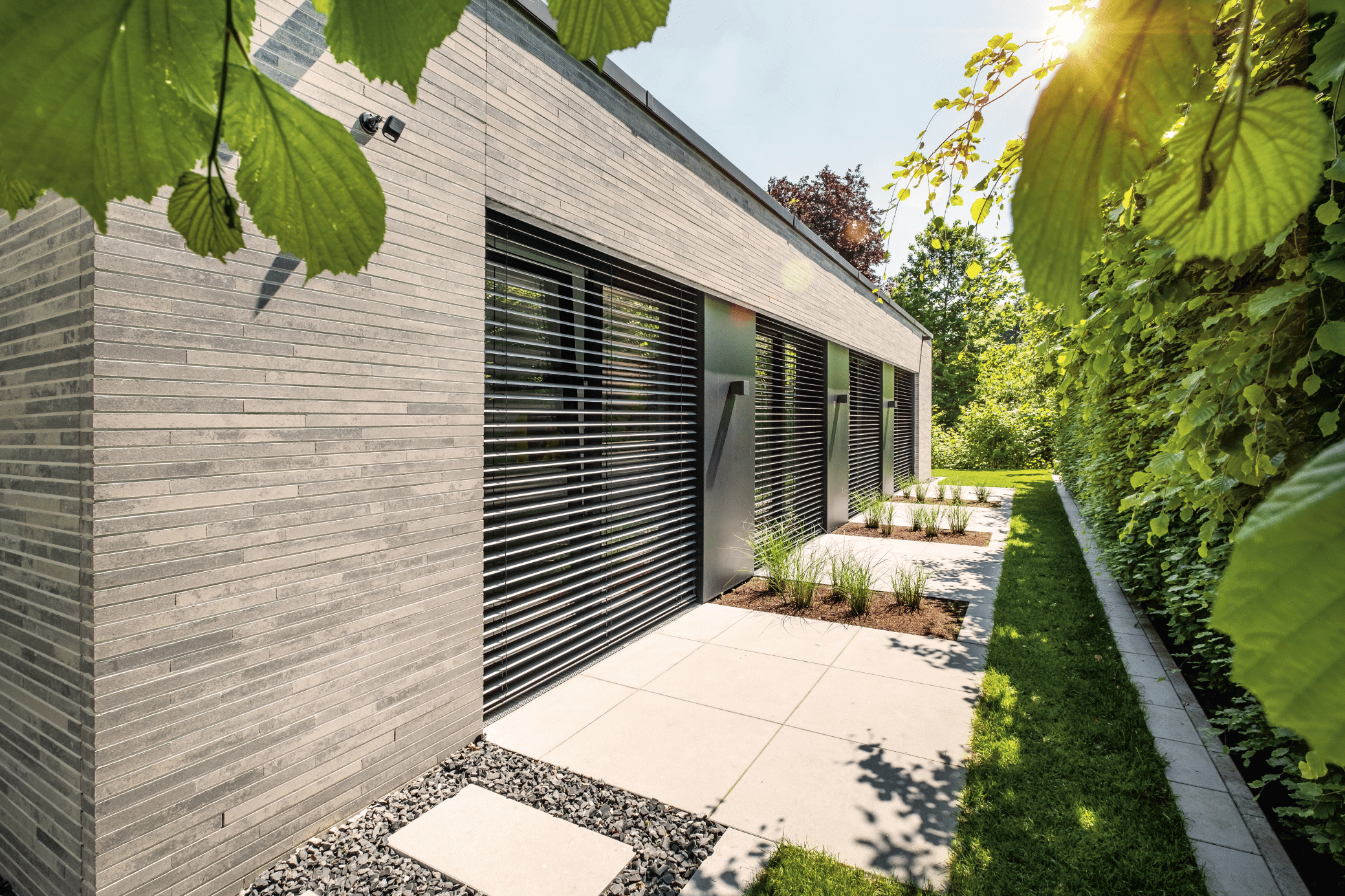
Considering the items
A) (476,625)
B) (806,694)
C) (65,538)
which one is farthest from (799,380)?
(65,538)

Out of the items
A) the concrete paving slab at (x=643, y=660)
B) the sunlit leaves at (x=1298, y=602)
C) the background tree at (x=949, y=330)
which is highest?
the background tree at (x=949, y=330)

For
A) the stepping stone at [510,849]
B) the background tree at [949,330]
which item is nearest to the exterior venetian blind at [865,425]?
the stepping stone at [510,849]

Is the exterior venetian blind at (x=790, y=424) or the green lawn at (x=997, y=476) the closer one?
the exterior venetian blind at (x=790, y=424)

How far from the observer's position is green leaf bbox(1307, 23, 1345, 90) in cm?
90

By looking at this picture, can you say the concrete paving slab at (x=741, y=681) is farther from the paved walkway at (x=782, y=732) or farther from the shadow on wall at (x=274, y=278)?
the shadow on wall at (x=274, y=278)

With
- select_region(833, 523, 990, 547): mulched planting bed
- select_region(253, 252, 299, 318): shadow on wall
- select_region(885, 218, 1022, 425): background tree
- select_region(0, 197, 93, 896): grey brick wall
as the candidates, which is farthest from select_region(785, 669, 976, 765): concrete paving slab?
select_region(885, 218, 1022, 425): background tree

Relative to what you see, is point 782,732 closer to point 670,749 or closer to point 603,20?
point 670,749

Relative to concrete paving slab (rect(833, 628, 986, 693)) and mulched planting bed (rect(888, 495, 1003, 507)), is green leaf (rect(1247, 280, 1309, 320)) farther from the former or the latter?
mulched planting bed (rect(888, 495, 1003, 507))

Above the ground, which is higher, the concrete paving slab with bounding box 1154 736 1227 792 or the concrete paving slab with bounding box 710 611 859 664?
the concrete paving slab with bounding box 710 611 859 664

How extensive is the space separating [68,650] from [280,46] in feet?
→ 7.53

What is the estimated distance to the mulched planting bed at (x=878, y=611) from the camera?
5.31 m

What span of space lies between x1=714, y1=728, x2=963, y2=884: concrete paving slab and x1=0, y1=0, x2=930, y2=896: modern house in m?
1.53

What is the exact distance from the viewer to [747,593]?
6.22m

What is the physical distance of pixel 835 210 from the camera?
2316 cm
